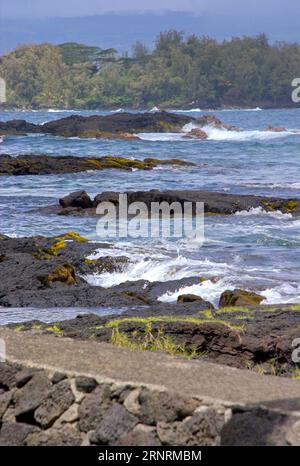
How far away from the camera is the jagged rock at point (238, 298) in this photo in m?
15.3

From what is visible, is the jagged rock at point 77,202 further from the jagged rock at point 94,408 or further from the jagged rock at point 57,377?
the jagged rock at point 94,408

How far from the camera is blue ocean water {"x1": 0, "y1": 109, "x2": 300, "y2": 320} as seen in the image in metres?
→ 19.0

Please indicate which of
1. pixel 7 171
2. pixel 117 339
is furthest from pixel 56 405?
pixel 7 171

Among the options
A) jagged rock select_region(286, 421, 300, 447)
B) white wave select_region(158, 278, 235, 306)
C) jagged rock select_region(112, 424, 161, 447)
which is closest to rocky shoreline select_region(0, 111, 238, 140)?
white wave select_region(158, 278, 235, 306)

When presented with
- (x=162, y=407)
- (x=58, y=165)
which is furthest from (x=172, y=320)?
(x=58, y=165)

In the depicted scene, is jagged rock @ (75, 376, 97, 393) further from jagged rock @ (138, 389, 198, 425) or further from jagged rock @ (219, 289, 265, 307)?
jagged rock @ (219, 289, 265, 307)

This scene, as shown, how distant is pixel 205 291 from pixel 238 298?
1.65 meters

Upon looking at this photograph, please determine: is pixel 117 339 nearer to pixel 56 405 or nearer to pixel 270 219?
pixel 56 405

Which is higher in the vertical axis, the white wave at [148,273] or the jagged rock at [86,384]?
the jagged rock at [86,384]

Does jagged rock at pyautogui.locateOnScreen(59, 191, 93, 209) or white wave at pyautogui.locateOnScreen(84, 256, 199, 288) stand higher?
white wave at pyautogui.locateOnScreen(84, 256, 199, 288)

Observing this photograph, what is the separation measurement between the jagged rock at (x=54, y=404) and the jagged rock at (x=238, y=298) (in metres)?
8.26

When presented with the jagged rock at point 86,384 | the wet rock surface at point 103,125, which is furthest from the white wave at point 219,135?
the jagged rock at point 86,384

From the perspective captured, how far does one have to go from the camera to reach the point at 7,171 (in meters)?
45.6

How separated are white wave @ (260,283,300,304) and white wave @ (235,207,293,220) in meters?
11.6
